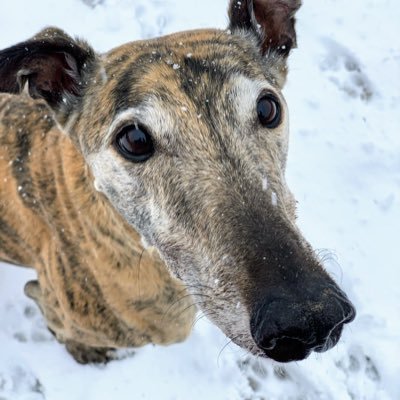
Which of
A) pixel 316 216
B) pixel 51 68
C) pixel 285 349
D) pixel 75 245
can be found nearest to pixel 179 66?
pixel 51 68

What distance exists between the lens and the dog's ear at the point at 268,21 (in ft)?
10.6

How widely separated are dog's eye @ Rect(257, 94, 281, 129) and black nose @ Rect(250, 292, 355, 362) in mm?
1035

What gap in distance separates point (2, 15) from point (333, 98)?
3.94 metres

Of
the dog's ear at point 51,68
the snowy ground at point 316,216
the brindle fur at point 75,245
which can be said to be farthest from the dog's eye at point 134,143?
the snowy ground at point 316,216

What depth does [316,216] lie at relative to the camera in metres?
5.34

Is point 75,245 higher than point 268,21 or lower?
lower

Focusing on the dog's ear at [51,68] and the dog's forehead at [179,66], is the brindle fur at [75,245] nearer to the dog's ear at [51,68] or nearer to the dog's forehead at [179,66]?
the dog's ear at [51,68]

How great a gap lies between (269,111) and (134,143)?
71 centimetres

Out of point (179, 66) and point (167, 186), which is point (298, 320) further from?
point (179, 66)

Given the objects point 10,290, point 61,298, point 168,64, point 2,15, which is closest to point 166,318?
point 61,298

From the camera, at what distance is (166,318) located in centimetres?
355

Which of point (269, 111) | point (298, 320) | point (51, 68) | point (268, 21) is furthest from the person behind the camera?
point (268, 21)

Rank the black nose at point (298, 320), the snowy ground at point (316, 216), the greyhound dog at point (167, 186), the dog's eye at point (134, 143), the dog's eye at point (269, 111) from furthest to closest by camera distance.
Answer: the snowy ground at point (316, 216) → the dog's eye at point (269, 111) → the dog's eye at point (134, 143) → the greyhound dog at point (167, 186) → the black nose at point (298, 320)

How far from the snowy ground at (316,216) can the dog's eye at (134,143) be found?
1509mm
